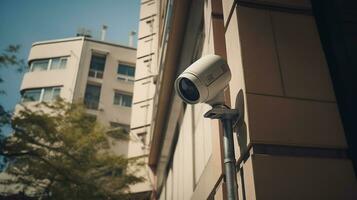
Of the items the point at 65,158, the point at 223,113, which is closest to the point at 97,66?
the point at 65,158

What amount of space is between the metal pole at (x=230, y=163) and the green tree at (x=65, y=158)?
903 centimetres

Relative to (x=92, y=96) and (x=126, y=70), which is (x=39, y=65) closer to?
(x=92, y=96)

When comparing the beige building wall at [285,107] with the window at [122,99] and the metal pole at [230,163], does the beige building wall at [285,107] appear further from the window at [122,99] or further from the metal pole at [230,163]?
the window at [122,99]

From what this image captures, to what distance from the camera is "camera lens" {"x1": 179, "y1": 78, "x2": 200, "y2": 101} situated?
239cm

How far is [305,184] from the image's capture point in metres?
2.06

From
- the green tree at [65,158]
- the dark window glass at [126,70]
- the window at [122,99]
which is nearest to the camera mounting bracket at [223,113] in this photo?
the green tree at [65,158]

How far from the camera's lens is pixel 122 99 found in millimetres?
22891

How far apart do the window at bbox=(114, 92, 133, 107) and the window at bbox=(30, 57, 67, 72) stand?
14.8 ft

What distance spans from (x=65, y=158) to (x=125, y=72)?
13218 millimetres

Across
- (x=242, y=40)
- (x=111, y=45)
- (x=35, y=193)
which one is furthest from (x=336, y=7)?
(x=111, y=45)

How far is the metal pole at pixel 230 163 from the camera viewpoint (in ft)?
7.04

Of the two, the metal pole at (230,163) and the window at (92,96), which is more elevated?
the window at (92,96)

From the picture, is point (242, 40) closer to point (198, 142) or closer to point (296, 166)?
point (296, 166)

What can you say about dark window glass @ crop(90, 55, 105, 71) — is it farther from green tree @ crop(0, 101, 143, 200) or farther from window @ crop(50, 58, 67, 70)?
green tree @ crop(0, 101, 143, 200)
